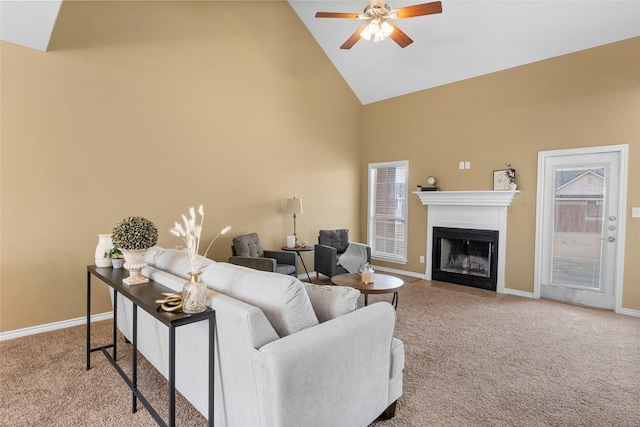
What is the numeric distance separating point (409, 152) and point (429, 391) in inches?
174

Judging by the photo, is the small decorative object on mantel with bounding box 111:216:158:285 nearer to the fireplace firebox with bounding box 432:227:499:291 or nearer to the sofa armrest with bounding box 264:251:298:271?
the sofa armrest with bounding box 264:251:298:271

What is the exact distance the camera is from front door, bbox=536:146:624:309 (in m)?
4.16

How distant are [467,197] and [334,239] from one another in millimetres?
2166

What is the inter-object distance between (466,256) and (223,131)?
416 cm

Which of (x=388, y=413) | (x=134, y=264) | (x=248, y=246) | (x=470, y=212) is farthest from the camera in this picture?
(x=470, y=212)

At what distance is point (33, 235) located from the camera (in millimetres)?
3240

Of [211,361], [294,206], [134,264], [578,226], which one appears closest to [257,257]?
[294,206]

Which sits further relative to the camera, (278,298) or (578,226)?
(578,226)

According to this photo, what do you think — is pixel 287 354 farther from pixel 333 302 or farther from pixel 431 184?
pixel 431 184

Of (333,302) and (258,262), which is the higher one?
(333,302)

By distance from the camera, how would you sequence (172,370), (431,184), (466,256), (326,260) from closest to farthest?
(172,370)
(326,260)
(466,256)
(431,184)

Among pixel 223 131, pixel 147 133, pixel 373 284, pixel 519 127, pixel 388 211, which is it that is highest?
pixel 519 127

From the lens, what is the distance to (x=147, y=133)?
3889 millimetres

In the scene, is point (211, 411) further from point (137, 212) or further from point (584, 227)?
point (584, 227)
